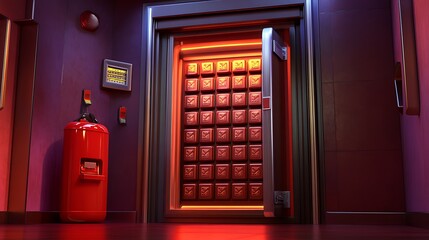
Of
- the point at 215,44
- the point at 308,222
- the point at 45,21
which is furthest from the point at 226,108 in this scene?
the point at 45,21

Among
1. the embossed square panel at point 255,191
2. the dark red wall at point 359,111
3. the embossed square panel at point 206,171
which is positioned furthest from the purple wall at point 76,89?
the dark red wall at point 359,111

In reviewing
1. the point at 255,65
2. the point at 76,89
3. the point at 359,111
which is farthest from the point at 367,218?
the point at 76,89

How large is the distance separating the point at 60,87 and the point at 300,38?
2.07 m

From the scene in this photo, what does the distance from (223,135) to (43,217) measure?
1.94 meters

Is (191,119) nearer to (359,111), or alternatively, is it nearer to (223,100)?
(223,100)

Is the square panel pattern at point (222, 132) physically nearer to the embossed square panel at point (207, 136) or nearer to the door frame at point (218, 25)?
the embossed square panel at point (207, 136)

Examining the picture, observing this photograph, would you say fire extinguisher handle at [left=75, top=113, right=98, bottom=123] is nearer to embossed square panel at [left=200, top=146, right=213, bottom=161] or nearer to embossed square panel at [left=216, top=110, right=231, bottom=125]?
embossed square panel at [left=200, top=146, right=213, bottom=161]

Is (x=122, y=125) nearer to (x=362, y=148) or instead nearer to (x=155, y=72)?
(x=155, y=72)

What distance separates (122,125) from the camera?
4746mm

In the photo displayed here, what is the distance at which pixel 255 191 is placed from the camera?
16.4 feet

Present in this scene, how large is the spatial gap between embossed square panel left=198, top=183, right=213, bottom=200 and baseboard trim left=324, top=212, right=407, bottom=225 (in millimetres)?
1363

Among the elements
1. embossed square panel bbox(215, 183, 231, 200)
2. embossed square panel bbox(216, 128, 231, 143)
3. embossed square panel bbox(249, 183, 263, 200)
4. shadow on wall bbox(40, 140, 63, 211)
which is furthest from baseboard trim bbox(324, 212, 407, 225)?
shadow on wall bbox(40, 140, 63, 211)

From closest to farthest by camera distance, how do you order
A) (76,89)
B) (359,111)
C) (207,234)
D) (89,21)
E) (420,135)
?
(207,234) < (420,135) < (359,111) < (76,89) < (89,21)

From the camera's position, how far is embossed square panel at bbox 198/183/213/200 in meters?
5.09
